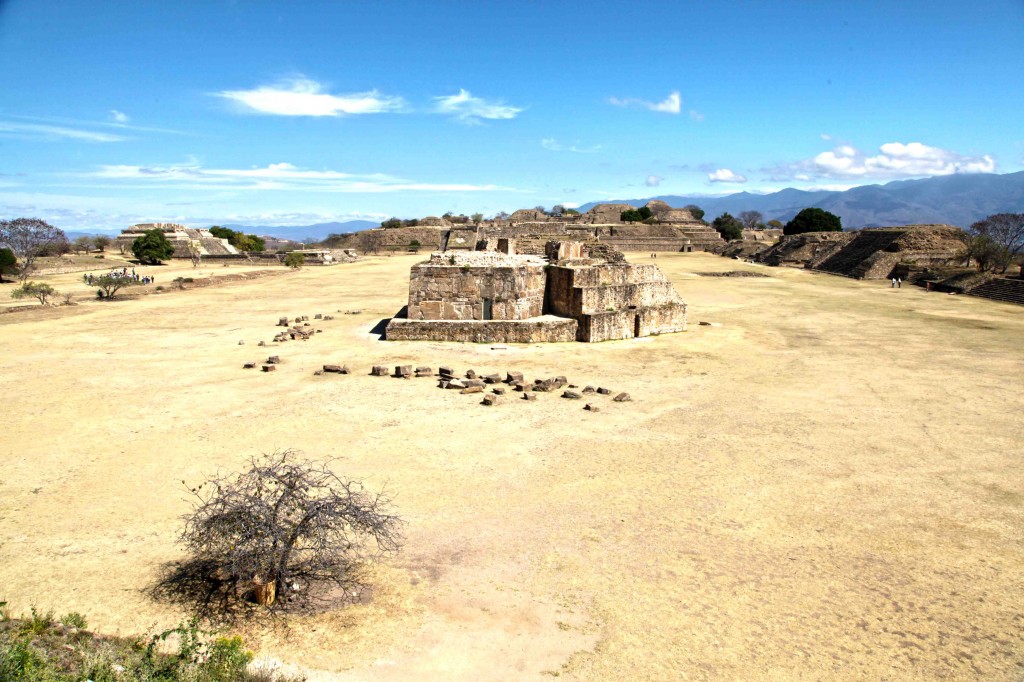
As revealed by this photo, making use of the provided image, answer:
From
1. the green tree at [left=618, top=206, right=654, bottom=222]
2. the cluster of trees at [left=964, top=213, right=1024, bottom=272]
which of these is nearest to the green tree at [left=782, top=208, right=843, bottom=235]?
the green tree at [left=618, top=206, right=654, bottom=222]

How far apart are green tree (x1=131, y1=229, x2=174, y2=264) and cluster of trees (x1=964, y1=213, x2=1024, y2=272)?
5345 centimetres

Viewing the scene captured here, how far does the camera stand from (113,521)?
637 cm

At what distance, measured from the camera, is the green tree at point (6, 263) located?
31320 mm

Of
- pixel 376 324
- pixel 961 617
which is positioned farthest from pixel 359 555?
pixel 376 324

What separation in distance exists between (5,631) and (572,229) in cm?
5619

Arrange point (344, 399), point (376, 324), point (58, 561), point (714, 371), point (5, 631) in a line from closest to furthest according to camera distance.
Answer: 1. point (5, 631)
2. point (58, 561)
3. point (344, 399)
4. point (714, 371)
5. point (376, 324)

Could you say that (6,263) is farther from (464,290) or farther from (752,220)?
(752,220)

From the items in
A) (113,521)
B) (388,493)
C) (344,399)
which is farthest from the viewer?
(344,399)

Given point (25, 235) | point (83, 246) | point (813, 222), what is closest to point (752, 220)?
point (813, 222)

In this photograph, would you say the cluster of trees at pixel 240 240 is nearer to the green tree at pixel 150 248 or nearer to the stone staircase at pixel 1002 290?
the green tree at pixel 150 248

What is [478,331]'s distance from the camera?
16109mm

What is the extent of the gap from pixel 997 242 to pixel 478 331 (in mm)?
39297

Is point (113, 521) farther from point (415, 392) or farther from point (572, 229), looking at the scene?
point (572, 229)

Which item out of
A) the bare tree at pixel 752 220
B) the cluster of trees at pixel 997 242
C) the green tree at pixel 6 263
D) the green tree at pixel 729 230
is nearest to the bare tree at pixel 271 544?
the green tree at pixel 6 263
